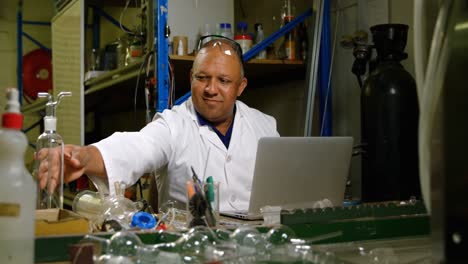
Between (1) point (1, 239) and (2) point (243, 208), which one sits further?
(2) point (243, 208)

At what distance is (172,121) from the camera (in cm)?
200

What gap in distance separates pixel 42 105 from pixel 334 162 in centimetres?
315

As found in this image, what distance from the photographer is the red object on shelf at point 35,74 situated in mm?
4828

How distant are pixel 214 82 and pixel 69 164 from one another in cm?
81

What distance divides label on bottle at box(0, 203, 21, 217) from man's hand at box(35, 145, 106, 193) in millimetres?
602

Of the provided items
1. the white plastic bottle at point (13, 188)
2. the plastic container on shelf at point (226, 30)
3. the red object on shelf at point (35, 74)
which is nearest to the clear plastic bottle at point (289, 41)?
the plastic container on shelf at point (226, 30)

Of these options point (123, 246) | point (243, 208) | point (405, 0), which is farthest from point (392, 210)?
point (405, 0)

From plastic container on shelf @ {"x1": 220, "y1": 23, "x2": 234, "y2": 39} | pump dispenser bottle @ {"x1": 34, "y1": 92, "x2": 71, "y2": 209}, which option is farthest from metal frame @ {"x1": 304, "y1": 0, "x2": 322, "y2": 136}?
pump dispenser bottle @ {"x1": 34, "y1": 92, "x2": 71, "y2": 209}

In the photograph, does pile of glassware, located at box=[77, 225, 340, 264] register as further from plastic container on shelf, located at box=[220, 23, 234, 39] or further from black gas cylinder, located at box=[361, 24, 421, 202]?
plastic container on shelf, located at box=[220, 23, 234, 39]

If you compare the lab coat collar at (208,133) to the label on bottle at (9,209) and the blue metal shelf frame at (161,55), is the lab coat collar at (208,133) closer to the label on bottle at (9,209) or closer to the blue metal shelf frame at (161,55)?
the blue metal shelf frame at (161,55)

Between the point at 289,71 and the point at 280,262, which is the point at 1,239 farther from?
the point at 289,71

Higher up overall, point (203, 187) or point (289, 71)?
point (289, 71)

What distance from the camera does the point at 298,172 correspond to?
1.39 metres

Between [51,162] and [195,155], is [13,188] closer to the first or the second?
[51,162]
